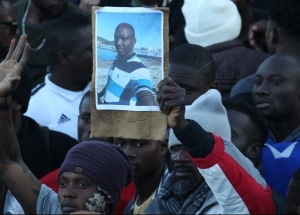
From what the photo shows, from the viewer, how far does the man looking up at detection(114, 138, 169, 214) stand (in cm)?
559

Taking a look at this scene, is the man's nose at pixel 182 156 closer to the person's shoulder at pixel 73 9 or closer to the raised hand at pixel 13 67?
the raised hand at pixel 13 67

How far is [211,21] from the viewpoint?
6.76m

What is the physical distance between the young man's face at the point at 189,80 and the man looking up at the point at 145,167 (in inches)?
17.4

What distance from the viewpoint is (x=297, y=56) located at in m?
5.88

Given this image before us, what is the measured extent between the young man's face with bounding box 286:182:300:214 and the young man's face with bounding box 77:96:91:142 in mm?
1815

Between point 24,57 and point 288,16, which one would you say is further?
point 288,16

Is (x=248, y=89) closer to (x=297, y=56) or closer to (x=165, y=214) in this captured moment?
(x=297, y=56)

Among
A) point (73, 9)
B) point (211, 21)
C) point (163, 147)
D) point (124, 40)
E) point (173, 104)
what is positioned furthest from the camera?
point (73, 9)

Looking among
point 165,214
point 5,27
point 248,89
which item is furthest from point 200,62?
point 5,27

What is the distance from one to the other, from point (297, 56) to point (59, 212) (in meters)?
1.93

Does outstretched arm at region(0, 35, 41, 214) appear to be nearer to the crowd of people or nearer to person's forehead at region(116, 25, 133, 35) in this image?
the crowd of people

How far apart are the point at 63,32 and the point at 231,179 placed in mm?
3094

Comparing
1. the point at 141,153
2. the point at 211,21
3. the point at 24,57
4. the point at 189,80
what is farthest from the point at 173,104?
the point at 211,21

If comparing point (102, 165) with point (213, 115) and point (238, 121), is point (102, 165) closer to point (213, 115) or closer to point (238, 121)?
point (213, 115)
